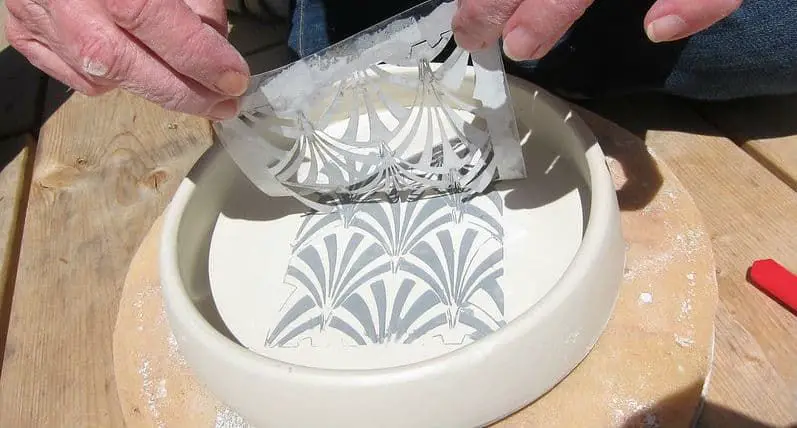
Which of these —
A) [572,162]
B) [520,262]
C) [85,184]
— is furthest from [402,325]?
[85,184]

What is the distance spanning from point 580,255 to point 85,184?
550 mm

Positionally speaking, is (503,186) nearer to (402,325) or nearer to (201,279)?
(402,325)

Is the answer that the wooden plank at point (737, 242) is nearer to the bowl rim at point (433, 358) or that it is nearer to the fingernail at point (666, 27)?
the bowl rim at point (433, 358)

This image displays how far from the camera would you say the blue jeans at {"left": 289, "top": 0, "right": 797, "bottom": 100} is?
69 centimetres

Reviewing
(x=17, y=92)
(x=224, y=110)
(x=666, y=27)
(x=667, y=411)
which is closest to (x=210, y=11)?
(x=224, y=110)

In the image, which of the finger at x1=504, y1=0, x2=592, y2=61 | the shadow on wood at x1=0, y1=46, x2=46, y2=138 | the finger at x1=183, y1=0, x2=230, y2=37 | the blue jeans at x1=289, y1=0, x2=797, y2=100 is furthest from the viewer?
A: the shadow on wood at x1=0, y1=46, x2=46, y2=138

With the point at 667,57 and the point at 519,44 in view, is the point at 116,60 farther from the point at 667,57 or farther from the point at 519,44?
the point at 667,57

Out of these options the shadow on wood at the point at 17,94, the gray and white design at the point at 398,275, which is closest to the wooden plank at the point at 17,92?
the shadow on wood at the point at 17,94

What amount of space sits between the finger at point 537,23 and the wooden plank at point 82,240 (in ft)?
1.37

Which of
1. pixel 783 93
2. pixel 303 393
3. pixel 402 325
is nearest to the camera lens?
pixel 303 393

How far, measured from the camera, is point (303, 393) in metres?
0.47

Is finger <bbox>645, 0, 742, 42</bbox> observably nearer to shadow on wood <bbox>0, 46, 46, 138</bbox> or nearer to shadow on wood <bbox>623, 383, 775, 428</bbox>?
shadow on wood <bbox>623, 383, 775, 428</bbox>

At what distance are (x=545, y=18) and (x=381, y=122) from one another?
22 cm

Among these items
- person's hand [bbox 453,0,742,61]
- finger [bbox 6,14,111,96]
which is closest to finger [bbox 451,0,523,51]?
person's hand [bbox 453,0,742,61]
